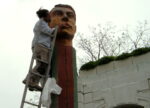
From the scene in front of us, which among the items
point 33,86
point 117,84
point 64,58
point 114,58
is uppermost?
point 114,58

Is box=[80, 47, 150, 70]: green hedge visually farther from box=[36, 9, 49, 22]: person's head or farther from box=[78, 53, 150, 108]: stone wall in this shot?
box=[36, 9, 49, 22]: person's head

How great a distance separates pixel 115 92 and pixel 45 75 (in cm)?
434

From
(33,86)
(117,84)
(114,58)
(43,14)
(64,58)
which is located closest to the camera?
(33,86)

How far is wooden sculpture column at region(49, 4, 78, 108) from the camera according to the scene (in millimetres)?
4309

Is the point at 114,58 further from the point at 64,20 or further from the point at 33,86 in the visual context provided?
the point at 33,86

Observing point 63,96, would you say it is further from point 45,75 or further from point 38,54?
point 38,54

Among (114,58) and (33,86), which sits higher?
(114,58)

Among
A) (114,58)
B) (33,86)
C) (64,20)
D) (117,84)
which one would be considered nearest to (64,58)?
(33,86)

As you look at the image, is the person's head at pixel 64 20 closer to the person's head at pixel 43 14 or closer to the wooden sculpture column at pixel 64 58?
the wooden sculpture column at pixel 64 58

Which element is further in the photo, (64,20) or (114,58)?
(114,58)

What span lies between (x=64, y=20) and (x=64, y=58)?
877mm

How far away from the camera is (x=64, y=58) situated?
184 inches

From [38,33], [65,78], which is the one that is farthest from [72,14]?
[65,78]

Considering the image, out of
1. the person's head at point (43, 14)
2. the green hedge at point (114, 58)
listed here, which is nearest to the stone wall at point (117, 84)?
the green hedge at point (114, 58)
